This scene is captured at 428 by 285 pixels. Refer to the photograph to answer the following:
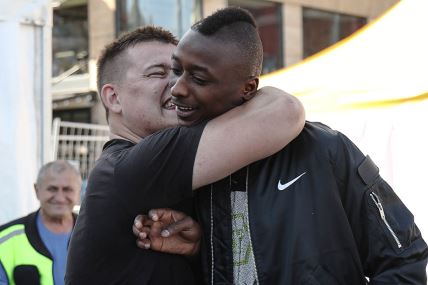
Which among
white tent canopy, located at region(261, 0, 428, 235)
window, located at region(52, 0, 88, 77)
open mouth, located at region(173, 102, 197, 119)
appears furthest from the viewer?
window, located at region(52, 0, 88, 77)

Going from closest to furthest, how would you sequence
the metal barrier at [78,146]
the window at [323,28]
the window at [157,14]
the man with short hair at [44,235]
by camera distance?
the man with short hair at [44,235]
the metal barrier at [78,146]
the window at [157,14]
the window at [323,28]

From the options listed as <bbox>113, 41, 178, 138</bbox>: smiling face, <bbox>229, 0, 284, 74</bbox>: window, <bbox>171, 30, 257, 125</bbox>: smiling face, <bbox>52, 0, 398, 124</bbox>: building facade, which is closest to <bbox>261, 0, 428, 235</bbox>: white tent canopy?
<bbox>113, 41, 178, 138</bbox>: smiling face

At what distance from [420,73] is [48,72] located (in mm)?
2263

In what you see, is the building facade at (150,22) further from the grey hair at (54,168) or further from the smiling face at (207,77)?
the smiling face at (207,77)

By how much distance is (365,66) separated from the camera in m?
3.81

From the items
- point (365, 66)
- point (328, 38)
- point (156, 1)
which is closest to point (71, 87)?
point (156, 1)

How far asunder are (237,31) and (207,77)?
128mm

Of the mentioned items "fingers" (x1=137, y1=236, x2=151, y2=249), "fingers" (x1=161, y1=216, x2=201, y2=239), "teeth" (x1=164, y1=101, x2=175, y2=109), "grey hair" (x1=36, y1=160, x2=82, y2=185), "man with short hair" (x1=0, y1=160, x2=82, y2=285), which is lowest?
"man with short hair" (x1=0, y1=160, x2=82, y2=285)

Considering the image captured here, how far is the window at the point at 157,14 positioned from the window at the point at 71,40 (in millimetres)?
1038

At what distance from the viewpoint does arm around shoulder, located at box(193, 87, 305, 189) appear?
1604mm

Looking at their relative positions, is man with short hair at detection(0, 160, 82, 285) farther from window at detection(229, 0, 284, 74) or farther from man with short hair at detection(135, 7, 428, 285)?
window at detection(229, 0, 284, 74)

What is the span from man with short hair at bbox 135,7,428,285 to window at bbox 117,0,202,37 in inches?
404

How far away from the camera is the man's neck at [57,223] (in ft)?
14.1

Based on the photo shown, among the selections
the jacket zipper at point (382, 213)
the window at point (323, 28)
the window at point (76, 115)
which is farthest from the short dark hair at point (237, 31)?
the window at point (323, 28)
